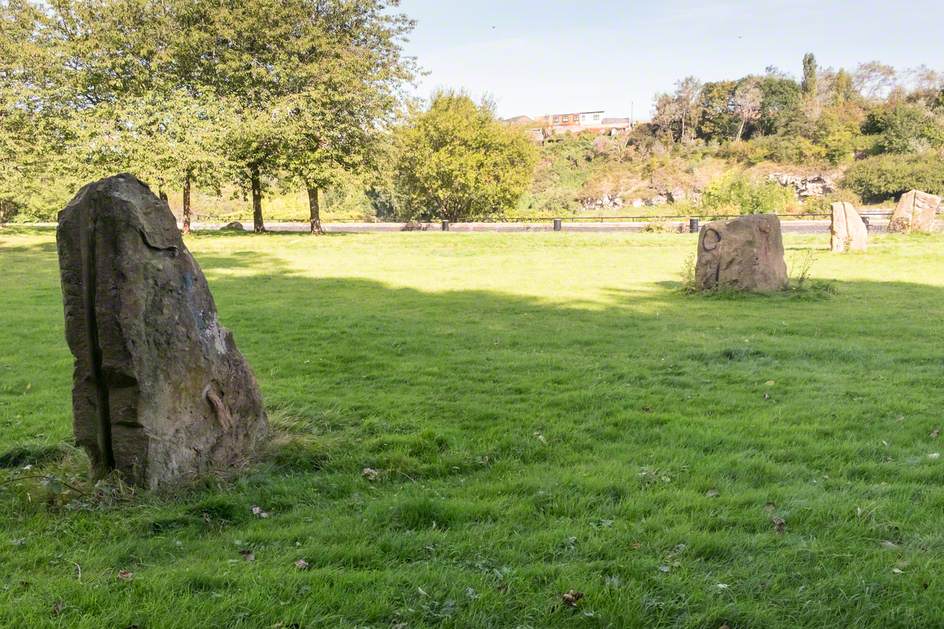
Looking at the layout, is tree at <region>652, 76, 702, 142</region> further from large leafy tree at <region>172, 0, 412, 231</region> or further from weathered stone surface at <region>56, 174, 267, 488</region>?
weathered stone surface at <region>56, 174, 267, 488</region>

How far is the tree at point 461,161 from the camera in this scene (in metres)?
42.8

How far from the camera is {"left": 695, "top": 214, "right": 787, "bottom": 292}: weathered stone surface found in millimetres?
14078

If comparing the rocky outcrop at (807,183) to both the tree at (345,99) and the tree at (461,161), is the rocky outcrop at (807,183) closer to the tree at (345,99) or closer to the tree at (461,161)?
the tree at (461,161)

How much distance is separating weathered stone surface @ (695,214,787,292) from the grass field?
136 inches

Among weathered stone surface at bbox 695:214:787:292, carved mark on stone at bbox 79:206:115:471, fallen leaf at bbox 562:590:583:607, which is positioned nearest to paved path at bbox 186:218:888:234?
weathered stone surface at bbox 695:214:787:292

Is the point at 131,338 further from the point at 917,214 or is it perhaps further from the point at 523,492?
the point at 917,214

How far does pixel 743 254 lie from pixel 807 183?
154ft

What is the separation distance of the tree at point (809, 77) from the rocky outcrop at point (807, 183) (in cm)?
1340

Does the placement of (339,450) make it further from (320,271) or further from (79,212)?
(320,271)

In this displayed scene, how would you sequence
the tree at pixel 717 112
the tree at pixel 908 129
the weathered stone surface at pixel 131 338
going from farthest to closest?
the tree at pixel 717 112, the tree at pixel 908 129, the weathered stone surface at pixel 131 338

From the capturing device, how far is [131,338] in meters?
4.34

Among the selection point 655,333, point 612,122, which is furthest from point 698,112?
point 655,333

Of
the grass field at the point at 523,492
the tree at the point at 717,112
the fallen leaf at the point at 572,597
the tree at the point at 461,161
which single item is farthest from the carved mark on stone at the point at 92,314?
the tree at the point at 717,112

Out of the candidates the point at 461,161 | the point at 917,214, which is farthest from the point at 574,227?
the point at 917,214
